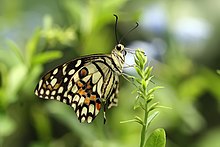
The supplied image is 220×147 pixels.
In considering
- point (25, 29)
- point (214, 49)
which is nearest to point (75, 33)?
point (25, 29)

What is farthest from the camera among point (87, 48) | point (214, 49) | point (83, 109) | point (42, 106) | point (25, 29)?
point (214, 49)

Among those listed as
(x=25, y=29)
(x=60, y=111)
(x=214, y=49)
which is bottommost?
(x=214, y=49)

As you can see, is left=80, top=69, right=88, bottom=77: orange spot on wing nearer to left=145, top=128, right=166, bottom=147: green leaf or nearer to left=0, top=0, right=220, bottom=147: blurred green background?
left=0, top=0, right=220, bottom=147: blurred green background

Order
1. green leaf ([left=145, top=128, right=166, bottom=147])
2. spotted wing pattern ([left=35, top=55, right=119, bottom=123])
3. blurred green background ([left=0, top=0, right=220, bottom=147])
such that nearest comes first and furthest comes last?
1. green leaf ([left=145, top=128, right=166, bottom=147])
2. spotted wing pattern ([left=35, top=55, right=119, bottom=123])
3. blurred green background ([left=0, top=0, right=220, bottom=147])

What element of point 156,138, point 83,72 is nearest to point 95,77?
point 83,72

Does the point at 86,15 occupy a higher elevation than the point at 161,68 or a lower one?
higher

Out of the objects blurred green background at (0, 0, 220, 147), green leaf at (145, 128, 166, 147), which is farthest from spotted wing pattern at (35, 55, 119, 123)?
green leaf at (145, 128, 166, 147)

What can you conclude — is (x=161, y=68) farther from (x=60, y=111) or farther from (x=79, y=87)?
(x=79, y=87)

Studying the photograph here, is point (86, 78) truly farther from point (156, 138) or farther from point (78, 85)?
point (156, 138)

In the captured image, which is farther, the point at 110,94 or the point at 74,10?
the point at 74,10
